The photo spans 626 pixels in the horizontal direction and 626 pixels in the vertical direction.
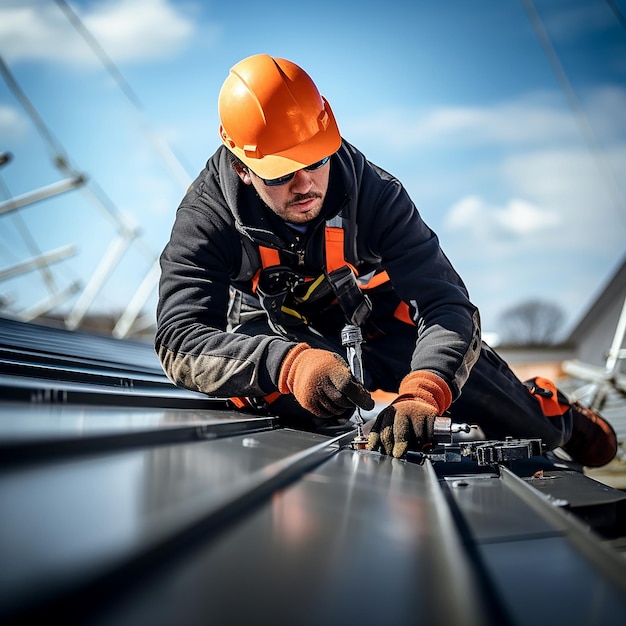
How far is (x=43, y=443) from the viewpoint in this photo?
90 cm

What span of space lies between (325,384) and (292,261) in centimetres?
67

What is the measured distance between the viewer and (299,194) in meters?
2.22

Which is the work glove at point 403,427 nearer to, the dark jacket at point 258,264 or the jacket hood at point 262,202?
the dark jacket at point 258,264

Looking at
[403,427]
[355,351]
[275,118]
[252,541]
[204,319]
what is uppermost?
[275,118]

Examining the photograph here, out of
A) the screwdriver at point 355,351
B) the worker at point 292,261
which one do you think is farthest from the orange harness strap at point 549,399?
the screwdriver at point 355,351

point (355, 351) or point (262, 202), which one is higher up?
point (262, 202)

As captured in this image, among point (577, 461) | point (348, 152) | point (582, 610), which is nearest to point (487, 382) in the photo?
point (577, 461)

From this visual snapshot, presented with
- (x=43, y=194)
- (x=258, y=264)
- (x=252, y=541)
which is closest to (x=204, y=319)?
(x=258, y=264)

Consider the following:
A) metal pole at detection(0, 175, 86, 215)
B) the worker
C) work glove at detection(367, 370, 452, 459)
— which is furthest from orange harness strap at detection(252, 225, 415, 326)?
metal pole at detection(0, 175, 86, 215)

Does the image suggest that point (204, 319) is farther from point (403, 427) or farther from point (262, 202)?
point (403, 427)

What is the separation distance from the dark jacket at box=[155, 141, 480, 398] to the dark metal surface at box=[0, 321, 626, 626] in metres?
0.82

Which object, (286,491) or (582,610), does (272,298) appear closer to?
(286,491)

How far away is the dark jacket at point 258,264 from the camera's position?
84.3 inches

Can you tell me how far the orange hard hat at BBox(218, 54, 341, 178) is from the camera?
85.5 inches
